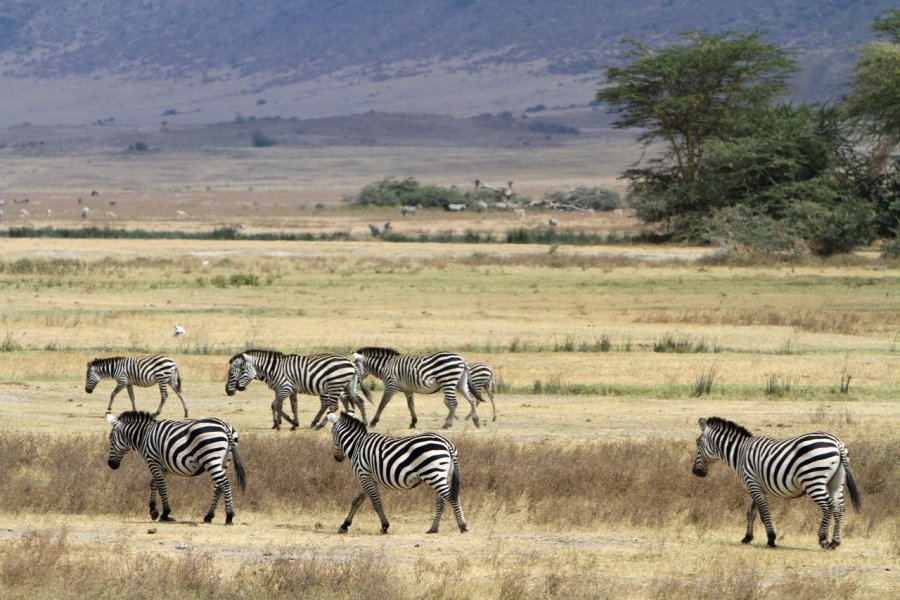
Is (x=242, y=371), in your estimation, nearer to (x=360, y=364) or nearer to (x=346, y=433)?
(x=360, y=364)

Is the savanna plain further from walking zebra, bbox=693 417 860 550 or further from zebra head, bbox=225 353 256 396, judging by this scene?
zebra head, bbox=225 353 256 396

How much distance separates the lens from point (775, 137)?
62250 mm

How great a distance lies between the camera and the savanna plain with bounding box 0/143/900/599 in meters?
13.4

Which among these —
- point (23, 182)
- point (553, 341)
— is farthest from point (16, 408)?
point (23, 182)

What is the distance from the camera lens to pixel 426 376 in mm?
21734

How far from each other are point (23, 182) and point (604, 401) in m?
140

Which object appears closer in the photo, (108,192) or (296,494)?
(296,494)

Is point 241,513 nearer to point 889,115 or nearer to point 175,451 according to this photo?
point 175,451

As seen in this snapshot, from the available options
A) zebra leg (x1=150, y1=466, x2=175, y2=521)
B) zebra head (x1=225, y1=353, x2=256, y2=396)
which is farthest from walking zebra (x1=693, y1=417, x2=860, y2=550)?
zebra head (x1=225, y1=353, x2=256, y2=396)

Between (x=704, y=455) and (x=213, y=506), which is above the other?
(x=704, y=455)

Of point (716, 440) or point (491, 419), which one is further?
point (491, 419)

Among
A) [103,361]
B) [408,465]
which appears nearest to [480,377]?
[103,361]

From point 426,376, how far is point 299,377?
1.85m

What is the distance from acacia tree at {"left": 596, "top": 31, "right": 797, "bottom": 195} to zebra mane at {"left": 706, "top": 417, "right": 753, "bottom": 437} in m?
53.1
